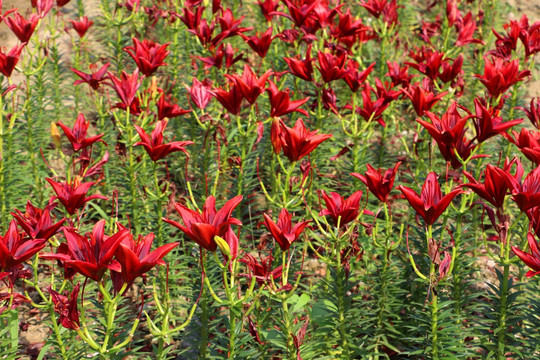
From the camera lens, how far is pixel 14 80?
200 inches

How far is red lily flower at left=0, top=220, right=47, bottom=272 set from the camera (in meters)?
1.96

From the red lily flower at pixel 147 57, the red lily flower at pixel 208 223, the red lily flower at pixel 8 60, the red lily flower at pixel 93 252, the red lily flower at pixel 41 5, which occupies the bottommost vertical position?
the red lily flower at pixel 208 223

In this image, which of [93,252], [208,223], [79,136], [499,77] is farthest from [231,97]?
[499,77]

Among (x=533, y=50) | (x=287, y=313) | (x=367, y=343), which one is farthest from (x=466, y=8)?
(x=287, y=313)

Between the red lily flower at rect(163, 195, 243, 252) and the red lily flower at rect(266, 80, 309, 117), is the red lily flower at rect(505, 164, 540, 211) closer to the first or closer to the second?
the red lily flower at rect(163, 195, 243, 252)

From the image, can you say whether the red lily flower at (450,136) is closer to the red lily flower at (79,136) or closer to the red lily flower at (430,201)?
the red lily flower at (430,201)

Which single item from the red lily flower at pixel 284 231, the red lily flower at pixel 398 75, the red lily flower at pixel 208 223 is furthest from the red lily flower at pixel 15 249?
the red lily flower at pixel 398 75

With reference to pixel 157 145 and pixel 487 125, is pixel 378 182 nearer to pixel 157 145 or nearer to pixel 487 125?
pixel 487 125

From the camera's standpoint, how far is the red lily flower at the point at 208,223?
1.99 meters

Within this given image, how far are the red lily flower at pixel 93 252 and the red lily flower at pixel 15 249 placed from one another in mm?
109

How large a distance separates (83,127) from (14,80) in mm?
2637

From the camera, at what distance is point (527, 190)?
2.17m

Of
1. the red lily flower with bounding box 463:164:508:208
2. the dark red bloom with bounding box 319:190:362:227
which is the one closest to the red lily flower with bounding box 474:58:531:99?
the red lily flower with bounding box 463:164:508:208

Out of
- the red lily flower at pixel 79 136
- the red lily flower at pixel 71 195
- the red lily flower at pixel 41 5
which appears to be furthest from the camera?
the red lily flower at pixel 41 5
